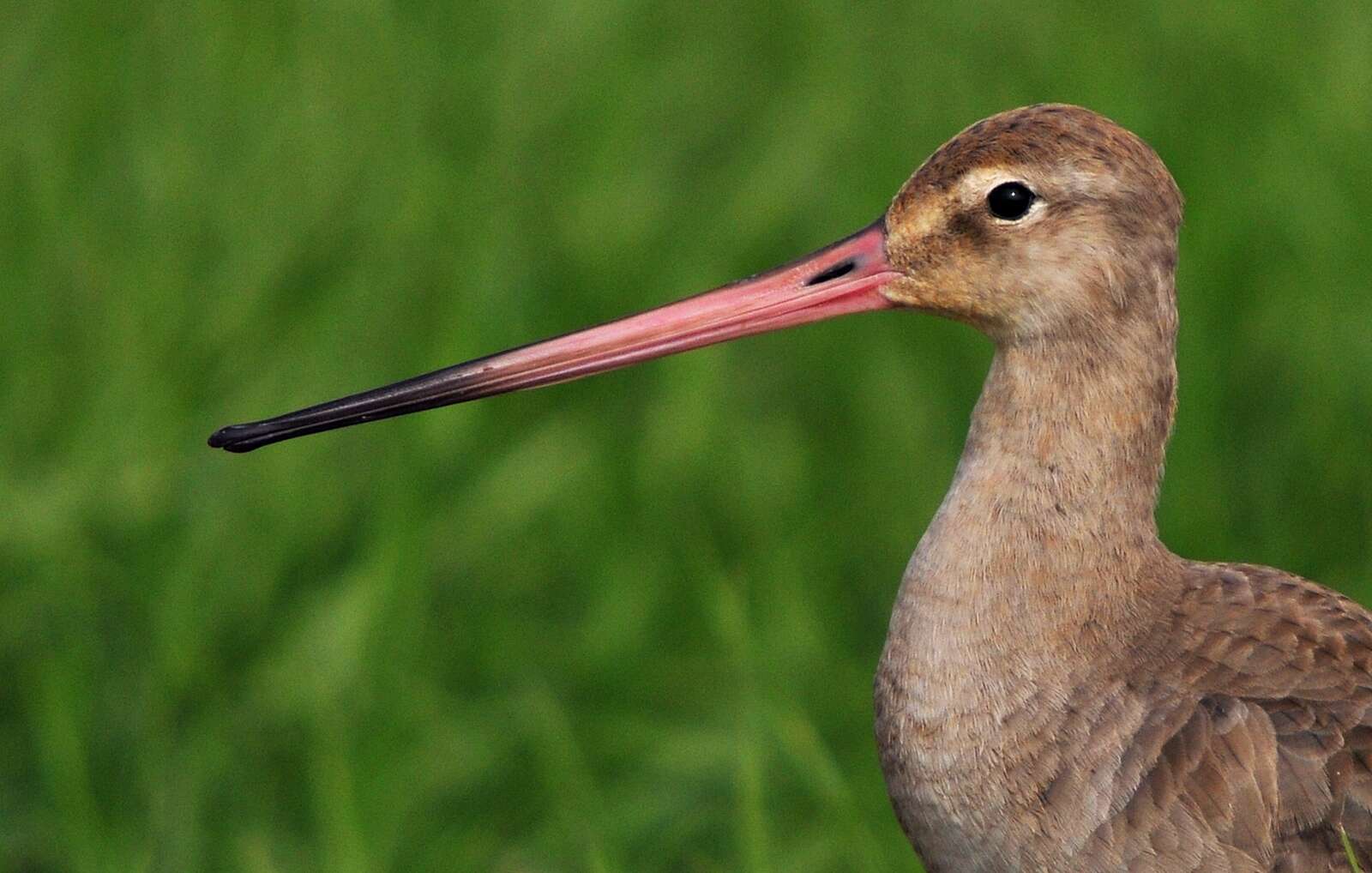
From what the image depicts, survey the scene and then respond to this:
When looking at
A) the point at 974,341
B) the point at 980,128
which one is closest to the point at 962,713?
the point at 980,128

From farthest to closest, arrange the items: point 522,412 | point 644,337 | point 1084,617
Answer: point 522,412 → point 644,337 → point 1084,617

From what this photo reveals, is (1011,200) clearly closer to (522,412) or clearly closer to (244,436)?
(244,436)

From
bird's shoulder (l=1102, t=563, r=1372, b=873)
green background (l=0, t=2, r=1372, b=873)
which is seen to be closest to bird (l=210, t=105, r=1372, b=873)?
bird's shoulder (l=1102, t=563, r=1372, b=873)

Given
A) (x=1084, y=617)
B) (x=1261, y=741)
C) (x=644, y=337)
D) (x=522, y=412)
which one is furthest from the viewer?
(x=522, y=412)

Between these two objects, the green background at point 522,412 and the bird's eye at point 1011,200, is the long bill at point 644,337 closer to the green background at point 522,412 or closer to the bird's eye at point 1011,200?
the bird's eye at point 1011,200

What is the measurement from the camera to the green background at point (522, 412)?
16.1 feet

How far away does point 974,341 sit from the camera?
6727 millimetres

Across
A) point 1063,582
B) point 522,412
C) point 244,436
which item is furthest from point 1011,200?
point 522,412

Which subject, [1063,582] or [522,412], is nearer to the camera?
[1063,582]

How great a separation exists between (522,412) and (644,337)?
246 centimetres

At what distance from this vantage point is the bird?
3.46 m

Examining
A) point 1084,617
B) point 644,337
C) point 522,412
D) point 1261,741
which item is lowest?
point 1261,741

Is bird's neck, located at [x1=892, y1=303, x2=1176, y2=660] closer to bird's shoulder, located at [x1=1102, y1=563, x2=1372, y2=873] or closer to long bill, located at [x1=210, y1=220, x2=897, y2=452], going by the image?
bird's shoulder, located at [x1=1102, y1=563, x2=1372, y2=873]

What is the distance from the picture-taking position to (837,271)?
379 centimetres
